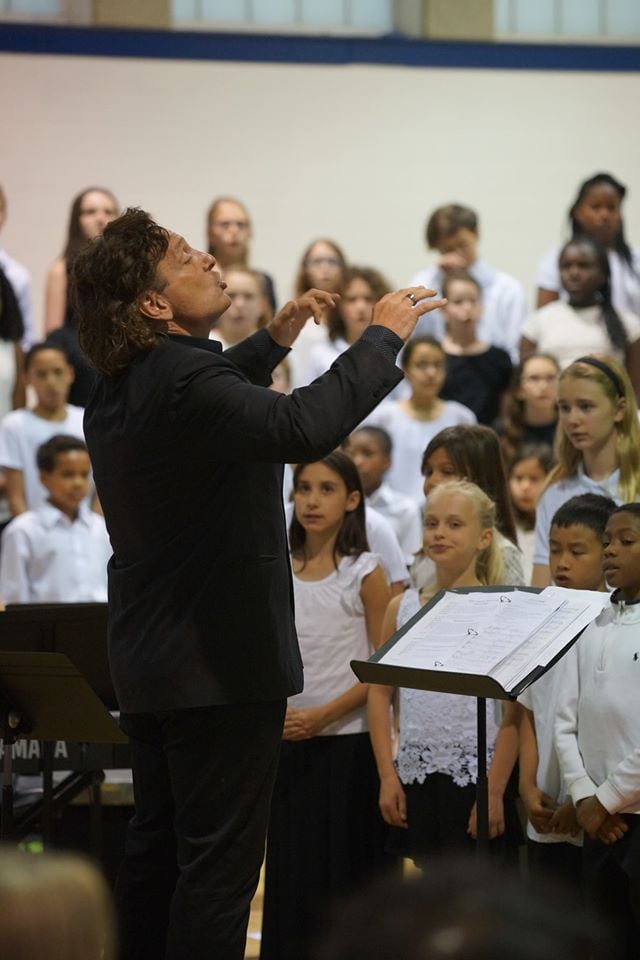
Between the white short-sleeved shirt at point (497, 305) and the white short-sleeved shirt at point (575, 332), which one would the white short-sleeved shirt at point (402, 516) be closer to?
the white short-sleeved shirt at point (575, 332)

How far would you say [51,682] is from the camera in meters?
3.40

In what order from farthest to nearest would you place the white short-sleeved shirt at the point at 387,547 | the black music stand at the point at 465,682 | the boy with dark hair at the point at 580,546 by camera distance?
the white short-sleeved shirt at the point at 387,547 → the boy with dark hair at the point at 580,546 → the black music stand at the point at 465,682

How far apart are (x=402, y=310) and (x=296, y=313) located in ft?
1.44

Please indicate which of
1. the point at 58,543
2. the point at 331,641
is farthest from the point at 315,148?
the point at 331,641

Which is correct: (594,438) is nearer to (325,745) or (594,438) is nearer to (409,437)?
(325,745)

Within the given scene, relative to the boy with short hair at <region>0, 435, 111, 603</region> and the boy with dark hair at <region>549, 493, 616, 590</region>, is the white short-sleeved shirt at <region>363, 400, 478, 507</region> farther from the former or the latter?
the boy with dark hair at <region>549, 493, 616, 590</region>

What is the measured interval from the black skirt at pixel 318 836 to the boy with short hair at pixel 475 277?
3521mm

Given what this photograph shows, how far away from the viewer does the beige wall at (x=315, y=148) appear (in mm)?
9211

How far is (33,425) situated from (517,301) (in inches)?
99.4

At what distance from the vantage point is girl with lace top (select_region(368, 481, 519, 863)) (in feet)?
12.8

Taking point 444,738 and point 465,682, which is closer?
point 465,682

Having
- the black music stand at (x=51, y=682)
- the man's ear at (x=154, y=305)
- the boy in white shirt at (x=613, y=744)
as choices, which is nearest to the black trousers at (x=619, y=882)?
the boy in white shirt at (x=613, y=744)

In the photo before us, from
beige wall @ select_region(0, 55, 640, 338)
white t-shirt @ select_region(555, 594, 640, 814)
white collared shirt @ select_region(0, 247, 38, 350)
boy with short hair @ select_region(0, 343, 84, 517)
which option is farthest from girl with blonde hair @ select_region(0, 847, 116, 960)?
beige wall @ select_region(0, 55, 640, 338)

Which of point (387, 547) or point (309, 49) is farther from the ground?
point (309, 49)
